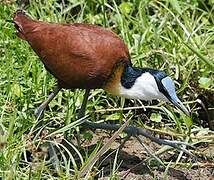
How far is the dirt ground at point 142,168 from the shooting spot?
12.7 ft

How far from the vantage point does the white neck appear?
3.95 meters

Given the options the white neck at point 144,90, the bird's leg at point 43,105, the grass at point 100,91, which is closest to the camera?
the grass at point 100,91

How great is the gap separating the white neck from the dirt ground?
320mm

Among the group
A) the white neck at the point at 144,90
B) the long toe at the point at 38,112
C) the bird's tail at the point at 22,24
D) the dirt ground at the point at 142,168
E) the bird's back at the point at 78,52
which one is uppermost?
the bird's tail at the point at 22,24

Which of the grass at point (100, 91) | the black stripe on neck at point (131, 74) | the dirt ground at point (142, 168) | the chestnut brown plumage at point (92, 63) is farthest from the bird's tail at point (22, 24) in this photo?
the dirt ground at point (142, 168)

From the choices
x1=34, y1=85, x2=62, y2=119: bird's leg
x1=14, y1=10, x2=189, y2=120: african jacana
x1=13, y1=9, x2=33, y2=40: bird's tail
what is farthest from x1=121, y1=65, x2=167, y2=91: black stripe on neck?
x1=13, y1=9, x2=33, y2=40: bird's tail

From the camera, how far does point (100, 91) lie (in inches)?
176

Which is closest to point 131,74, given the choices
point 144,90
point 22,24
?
point 144,90

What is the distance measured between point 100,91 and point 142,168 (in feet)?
2.21

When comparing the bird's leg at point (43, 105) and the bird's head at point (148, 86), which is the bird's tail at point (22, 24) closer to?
the bird's leg at point (43, 105)

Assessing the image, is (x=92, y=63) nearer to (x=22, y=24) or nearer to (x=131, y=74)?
(x=131, y=74)

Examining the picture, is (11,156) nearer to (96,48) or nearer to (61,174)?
(61,174)

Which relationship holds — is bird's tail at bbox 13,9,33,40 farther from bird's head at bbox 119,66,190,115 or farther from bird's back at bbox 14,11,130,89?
Answer: bird's head at bbox 119,66,190,115

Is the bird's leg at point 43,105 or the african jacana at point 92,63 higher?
the african jacana at point 92,63
